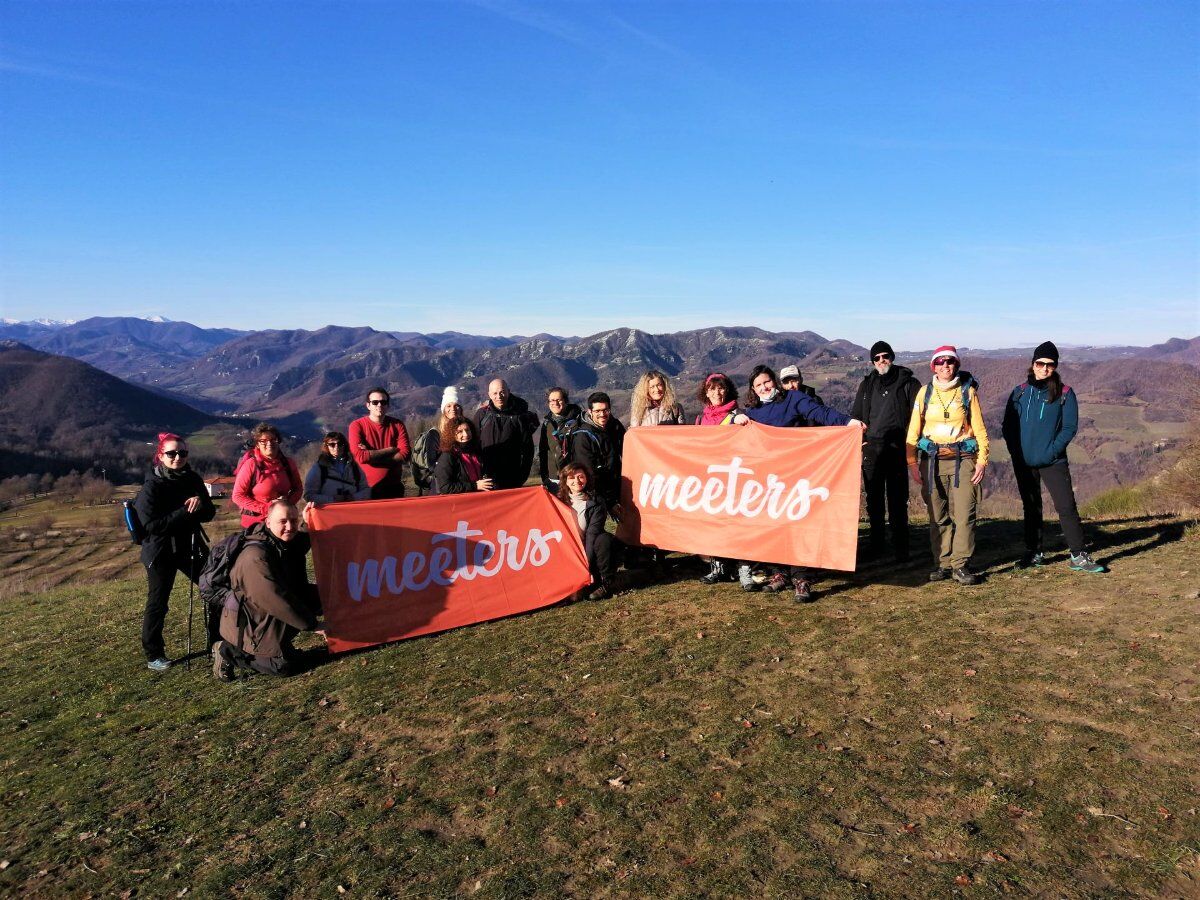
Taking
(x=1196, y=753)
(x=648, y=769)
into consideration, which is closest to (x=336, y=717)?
(x=648, y=769)

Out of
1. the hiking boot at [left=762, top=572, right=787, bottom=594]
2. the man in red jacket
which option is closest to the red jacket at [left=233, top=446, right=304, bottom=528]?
the man in red jacket

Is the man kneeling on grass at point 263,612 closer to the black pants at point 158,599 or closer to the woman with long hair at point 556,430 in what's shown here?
the black pants at point 158,599

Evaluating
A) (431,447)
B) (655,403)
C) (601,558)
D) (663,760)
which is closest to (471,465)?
(431,447)

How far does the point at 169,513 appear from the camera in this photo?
6758 millimetres

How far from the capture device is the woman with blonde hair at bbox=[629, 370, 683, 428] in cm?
892

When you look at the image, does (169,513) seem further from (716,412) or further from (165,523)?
(716,412)

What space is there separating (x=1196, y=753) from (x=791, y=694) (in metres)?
2.43

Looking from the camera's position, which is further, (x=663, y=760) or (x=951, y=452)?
(x=951, y=452)

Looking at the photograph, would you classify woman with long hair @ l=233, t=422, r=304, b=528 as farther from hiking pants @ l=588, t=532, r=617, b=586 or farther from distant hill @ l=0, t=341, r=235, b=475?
distant hill @ l=0, t=341, r=235, b=475

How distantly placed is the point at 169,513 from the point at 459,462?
3076 millimetres

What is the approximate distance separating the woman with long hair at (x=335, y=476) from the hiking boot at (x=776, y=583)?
4948 mm

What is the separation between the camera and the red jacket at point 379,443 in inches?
340

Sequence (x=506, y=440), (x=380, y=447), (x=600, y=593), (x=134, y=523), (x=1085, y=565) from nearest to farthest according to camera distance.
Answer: (x=134, y=523), (x=1085, y=565), (x=600, y=593), (x=380, y=447), (x=506, y=440)

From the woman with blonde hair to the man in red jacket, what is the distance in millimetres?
3063
